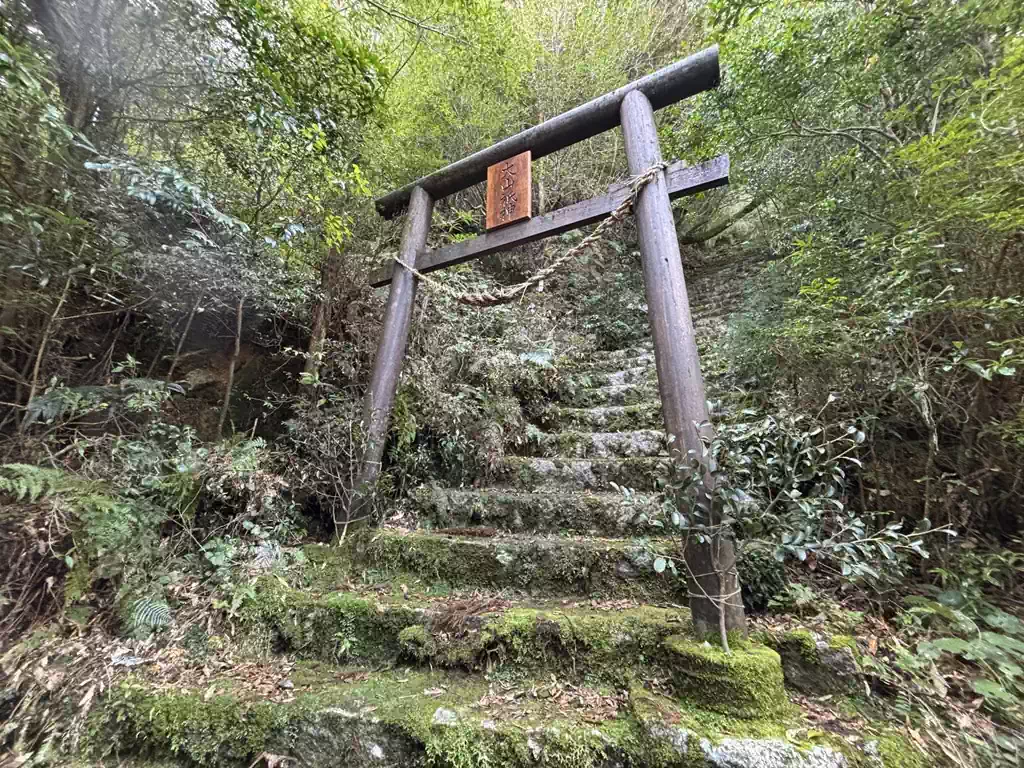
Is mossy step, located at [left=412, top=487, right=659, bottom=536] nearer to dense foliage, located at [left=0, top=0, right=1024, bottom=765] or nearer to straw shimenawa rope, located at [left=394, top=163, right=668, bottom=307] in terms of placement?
dense foliage, located at [left=0, top=0, right=1024, bottom=765]

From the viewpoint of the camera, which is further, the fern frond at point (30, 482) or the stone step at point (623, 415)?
the stone step at point (623, 415)

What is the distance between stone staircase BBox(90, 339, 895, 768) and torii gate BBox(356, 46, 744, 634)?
0.28 metres

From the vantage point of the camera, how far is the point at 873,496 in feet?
6.92

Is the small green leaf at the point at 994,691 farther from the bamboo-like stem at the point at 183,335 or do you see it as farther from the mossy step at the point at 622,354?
the bamboo-like stem at the point at 183,335

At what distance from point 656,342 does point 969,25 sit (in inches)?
110

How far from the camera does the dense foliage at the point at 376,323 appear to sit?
5.98 feet

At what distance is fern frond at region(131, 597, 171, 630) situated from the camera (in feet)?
6.86

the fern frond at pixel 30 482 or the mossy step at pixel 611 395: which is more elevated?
the mossy step at pixel 611 395

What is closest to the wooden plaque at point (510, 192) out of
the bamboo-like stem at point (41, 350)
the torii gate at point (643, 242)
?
the torii gate at point (643, 242)

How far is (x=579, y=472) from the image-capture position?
118 inches

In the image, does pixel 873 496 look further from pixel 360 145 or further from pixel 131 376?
pixel 131 376

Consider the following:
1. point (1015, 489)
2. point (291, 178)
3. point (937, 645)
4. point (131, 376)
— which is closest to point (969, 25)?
point (1015, 489)

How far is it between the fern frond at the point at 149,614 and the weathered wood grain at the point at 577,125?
338 cm

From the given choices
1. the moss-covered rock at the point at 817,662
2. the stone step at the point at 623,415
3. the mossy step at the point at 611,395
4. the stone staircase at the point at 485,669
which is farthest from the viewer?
the mossy step at the point at 611,395
